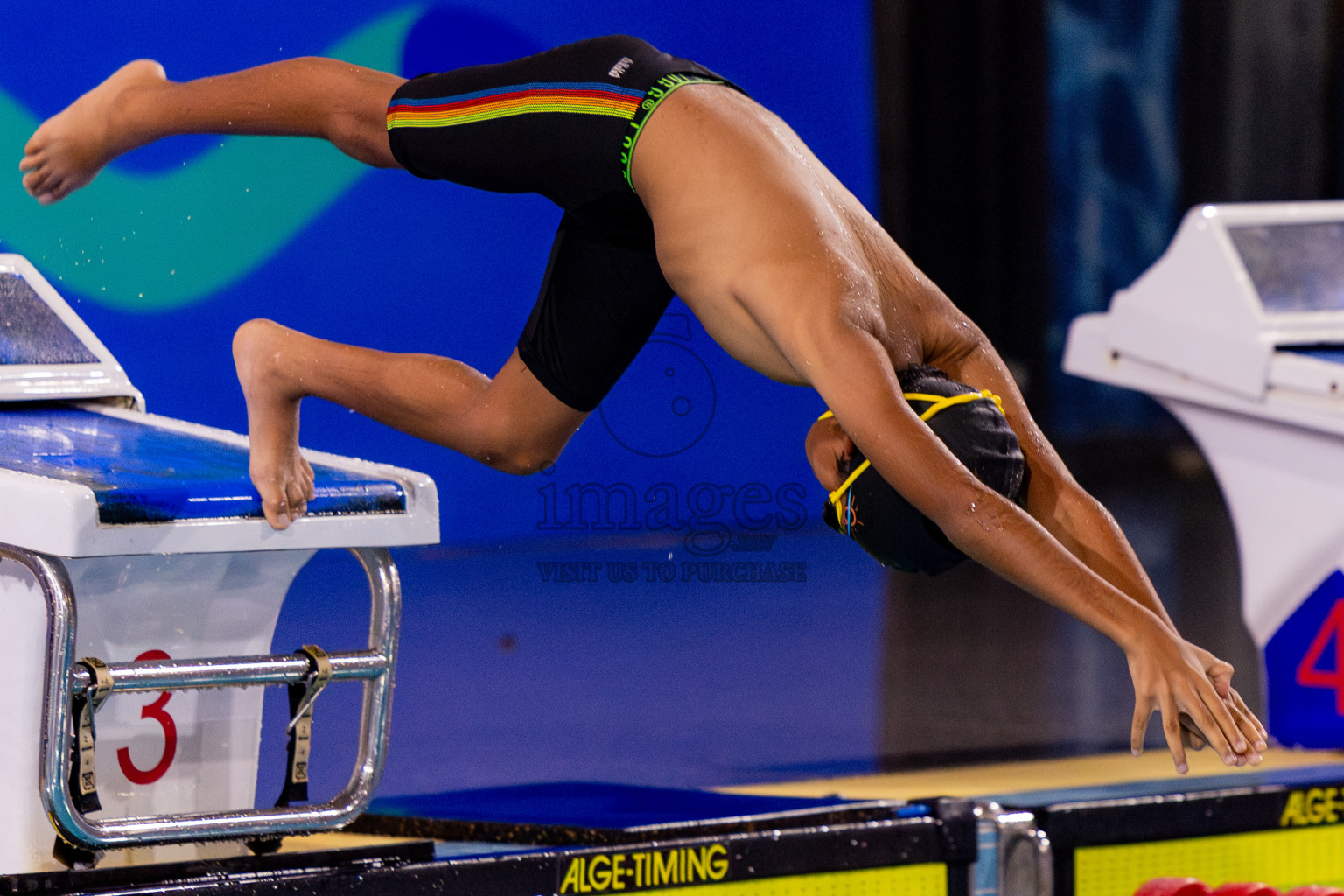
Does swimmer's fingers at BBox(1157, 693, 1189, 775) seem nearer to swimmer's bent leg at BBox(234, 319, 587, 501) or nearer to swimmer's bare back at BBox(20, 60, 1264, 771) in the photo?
swimmer's bare back at BBox(20, 60, 1264, 771)

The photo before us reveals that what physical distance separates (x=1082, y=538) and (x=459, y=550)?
3.75 m

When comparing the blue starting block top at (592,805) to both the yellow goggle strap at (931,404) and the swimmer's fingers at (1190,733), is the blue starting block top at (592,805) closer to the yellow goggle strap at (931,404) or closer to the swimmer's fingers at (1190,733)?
the yellow goggle strap at (931,404)

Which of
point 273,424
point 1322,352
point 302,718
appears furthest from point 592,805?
point 1322,352

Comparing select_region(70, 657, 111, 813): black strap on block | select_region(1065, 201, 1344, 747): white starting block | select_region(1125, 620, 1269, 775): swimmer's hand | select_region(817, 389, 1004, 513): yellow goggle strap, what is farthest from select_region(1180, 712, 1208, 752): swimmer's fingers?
select_region(1065, 201, 1344, 747): white starting block

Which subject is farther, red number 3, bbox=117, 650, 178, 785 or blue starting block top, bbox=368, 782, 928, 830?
blue starting block top, bbox=368, 782, 928, 830

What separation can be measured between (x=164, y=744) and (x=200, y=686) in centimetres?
22

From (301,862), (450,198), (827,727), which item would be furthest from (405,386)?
(450,198)

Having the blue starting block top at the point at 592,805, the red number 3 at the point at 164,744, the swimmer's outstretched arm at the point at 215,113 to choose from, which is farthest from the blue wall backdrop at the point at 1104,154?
the red number 3 at the point at 164,744

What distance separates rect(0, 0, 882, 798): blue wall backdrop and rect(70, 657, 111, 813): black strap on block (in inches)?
56.1

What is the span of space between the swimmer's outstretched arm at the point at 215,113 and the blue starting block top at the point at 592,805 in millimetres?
1148

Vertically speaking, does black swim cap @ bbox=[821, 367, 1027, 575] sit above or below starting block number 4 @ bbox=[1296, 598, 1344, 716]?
above

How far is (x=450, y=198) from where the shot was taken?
545 cm

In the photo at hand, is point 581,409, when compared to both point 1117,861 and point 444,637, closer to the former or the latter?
point 1117,861

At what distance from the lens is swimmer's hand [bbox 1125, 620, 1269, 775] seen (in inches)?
80.8
